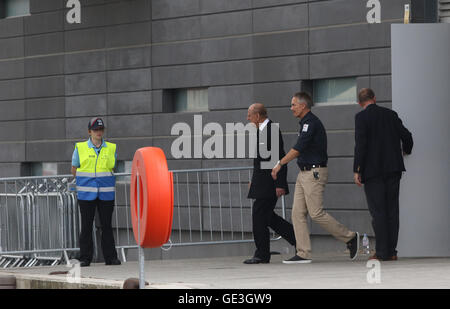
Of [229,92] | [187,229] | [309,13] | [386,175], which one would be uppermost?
[309,13]

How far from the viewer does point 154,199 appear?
27.9 feet

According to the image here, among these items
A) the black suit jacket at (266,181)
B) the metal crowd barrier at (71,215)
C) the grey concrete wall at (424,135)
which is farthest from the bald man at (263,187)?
the metal crowd barrier at (71,215)

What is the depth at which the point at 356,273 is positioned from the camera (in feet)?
34.7

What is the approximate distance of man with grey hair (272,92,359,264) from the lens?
470 inches

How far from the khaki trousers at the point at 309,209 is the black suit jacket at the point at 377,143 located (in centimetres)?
44

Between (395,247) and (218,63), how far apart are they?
6564 mm

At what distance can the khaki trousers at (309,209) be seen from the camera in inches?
474

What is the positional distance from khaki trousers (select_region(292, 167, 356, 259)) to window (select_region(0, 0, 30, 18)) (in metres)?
10.7

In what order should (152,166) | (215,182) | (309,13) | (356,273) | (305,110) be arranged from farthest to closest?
(215,182), (309,13), (305,110), (356,273), (152,166)

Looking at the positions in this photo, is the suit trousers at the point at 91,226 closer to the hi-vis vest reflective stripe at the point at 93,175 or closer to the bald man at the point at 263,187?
the hi-vis vest reflective stripe at the point at 93,175

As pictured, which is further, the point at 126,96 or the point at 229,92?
the point at 126,96
